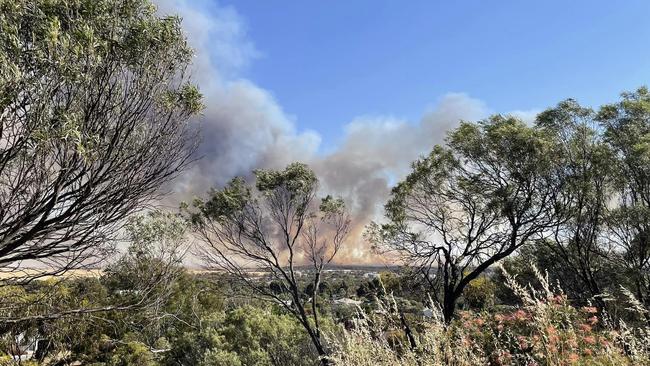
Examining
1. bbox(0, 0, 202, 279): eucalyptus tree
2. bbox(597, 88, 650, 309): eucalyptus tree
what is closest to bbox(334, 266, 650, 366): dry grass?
bbox(0, 0, 202, 279): eucalyptus tree

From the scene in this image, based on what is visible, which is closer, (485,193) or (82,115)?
(82,115)

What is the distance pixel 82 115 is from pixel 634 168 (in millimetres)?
17115

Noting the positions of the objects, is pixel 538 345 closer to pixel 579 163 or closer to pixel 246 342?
pixel 579 163

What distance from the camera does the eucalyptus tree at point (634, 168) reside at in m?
14.2

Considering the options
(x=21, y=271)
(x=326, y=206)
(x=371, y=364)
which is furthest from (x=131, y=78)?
(x=326, y=206)

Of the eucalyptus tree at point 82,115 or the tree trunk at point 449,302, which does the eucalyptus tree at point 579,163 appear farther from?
the eucalyptus tree at point 82,115

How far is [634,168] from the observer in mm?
14695

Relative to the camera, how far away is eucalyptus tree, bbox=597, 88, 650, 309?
14.2 metres

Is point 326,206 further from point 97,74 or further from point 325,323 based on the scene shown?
point 97,74

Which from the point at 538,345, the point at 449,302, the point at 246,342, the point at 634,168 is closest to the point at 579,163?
the point at 634,168

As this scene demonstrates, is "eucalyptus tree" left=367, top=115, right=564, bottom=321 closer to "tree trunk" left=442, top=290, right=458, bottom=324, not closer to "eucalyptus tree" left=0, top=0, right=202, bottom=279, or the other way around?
"tree trunk" left=442, top=290, right=458, bottom=324

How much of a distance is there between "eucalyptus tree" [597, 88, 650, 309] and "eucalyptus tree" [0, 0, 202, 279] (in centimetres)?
1426

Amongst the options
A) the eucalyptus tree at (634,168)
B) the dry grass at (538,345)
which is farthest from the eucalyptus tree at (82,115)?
the eucalyptus tree at (634,168)

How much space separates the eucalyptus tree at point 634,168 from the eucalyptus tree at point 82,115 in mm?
14265
